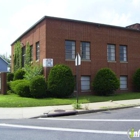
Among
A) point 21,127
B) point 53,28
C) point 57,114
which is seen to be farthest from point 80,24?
point 21,127

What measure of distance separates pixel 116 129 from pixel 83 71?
43.5 feet

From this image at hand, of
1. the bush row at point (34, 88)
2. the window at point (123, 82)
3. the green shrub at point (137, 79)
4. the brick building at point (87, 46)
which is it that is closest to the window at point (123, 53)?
the brick building at point (87, 46)

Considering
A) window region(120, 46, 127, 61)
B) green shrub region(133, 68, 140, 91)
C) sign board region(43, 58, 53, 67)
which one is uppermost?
window region(120, 46, 127, 61)

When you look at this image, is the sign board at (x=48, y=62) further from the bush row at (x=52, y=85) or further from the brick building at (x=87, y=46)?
the bush row at (x=52, y=85)

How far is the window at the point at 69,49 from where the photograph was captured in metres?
20.7

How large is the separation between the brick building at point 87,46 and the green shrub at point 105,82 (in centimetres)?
103

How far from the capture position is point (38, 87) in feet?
59.0

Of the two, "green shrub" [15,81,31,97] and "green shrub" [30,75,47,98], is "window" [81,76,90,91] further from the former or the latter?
"green shrub" [15,81,31,97]

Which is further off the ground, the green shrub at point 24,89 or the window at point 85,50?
the window at point 85,50

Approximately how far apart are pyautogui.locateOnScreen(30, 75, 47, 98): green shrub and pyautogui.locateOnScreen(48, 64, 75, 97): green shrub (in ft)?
1.91

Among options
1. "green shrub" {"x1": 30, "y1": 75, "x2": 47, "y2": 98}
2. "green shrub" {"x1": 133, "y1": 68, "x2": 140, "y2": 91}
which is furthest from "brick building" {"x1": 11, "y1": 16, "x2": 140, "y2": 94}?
"green shrub" {"x1": 30, "y1": 75, "x2": 47, "y2": 98}

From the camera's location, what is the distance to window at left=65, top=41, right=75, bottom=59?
68.1 ft

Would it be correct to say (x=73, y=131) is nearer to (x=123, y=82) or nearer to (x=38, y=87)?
(x=38, y=87)

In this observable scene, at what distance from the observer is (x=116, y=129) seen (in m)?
8.17
